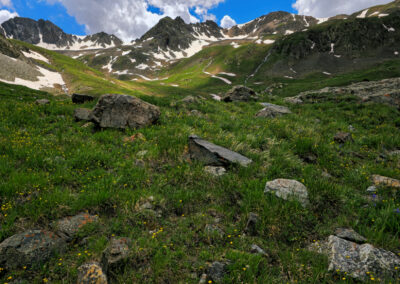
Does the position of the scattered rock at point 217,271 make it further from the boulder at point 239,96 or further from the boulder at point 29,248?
the boulder at point 239,96

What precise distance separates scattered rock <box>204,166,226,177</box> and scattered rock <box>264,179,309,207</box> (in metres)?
1.32

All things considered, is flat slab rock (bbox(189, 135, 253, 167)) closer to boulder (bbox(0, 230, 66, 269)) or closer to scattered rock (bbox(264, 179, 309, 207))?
scattered rock (bbox(264, 179, 309, 207))

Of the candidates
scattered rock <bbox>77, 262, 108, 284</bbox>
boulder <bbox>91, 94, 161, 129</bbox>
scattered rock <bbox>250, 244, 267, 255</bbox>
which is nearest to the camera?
scattered rock <bbox>77, 262, 108, 284</bbox>

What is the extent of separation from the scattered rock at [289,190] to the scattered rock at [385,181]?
222 centimetres

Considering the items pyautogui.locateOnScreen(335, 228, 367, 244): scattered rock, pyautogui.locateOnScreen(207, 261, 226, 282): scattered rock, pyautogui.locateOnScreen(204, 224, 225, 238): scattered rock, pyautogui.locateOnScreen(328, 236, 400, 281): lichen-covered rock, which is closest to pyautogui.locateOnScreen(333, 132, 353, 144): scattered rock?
pyautogui.locateOnScreen(335, 228, 367, 244): scattered rock

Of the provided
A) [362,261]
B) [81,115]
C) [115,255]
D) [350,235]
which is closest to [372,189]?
[350,235]

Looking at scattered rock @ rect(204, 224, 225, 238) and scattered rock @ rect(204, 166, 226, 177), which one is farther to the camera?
scattered rock @ rect(204, 166, 226, 177)

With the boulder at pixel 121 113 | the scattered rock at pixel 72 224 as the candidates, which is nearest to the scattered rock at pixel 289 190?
the scattered rock at pixel 72 224

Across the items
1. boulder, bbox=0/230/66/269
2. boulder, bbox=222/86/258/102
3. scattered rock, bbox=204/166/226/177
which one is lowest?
A: boulder, bbox=0/230/66/269

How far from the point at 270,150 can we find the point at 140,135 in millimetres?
5147

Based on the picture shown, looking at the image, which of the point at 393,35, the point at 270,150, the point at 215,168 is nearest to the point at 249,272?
the point at 215,168

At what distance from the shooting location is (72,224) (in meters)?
3.81

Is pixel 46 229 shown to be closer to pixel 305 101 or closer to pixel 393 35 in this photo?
pixel 305 101

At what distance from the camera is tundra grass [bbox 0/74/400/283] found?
3152mm
